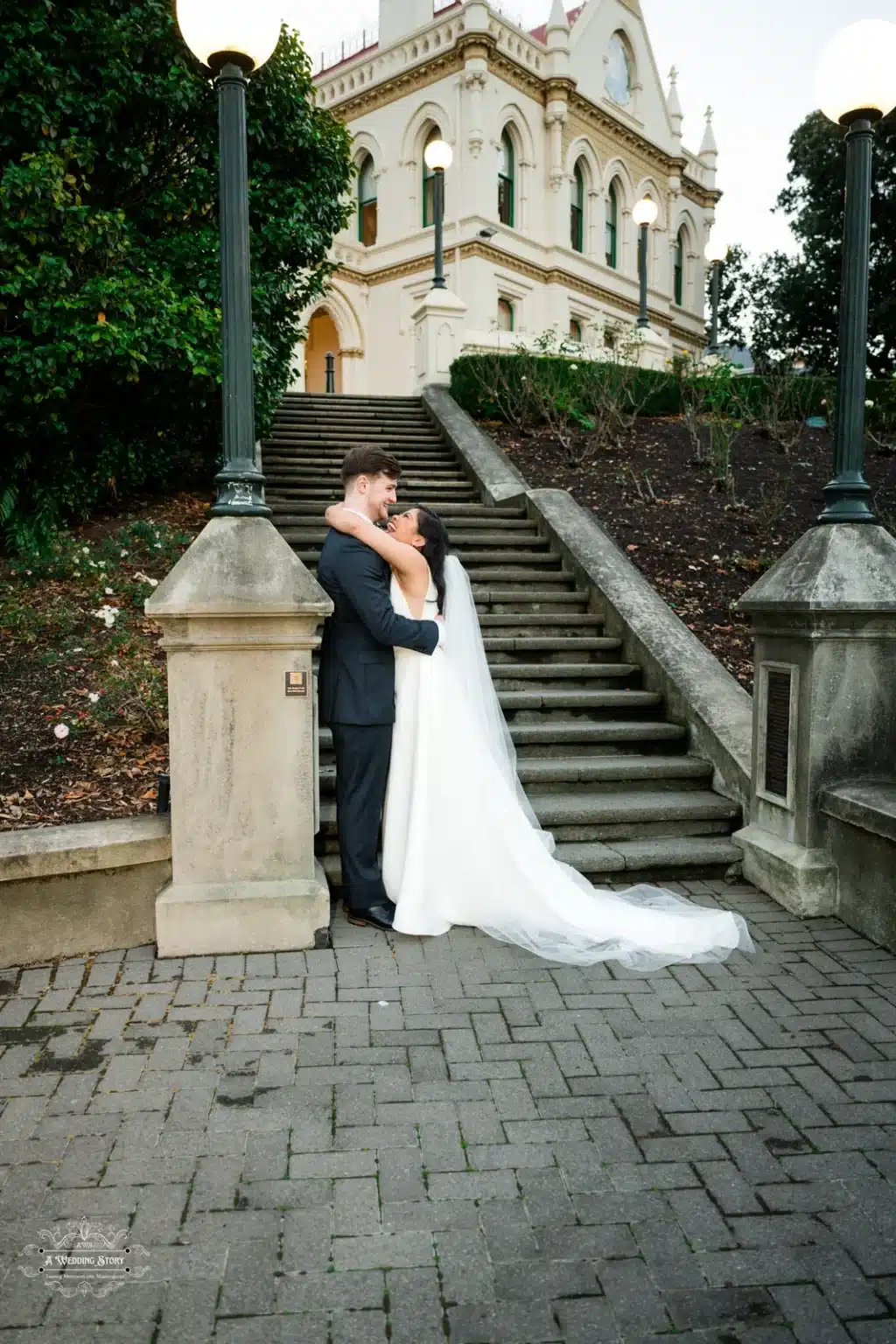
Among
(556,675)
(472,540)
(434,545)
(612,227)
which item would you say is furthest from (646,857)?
(612,227)

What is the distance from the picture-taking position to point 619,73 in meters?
28.9

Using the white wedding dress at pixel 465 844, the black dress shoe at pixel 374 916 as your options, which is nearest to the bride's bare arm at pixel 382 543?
the white wedding dress at pixel 465 844

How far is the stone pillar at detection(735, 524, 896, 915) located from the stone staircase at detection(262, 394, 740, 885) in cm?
51

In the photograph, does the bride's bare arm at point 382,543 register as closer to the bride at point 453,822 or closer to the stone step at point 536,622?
the bride at point 453,822

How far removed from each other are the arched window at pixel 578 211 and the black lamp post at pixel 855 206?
80.2 ft

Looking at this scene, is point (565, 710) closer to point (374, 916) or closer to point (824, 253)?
point (374, 916)

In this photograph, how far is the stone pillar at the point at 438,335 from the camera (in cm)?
1405

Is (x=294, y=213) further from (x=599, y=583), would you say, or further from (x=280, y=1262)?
(x=280, y=1262)

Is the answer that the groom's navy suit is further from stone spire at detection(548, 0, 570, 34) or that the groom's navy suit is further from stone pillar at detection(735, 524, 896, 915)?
stone spire at detection(548, 0, 570, 34)

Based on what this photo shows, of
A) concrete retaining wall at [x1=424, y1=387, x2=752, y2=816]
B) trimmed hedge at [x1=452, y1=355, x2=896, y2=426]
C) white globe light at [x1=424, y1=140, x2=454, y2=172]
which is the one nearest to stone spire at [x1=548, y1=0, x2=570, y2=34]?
white globe light at [x1=424, y1=140, x2=454, y2=172]

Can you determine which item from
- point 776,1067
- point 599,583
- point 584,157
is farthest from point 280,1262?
point 584,157

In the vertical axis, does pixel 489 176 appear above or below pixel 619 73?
below

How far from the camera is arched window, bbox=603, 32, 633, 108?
2834cm

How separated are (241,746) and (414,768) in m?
0.86
